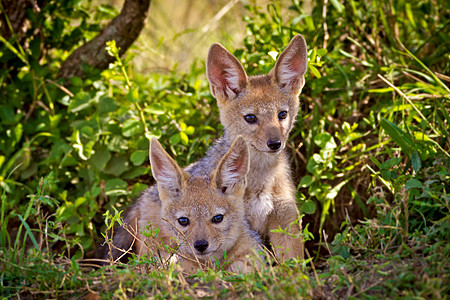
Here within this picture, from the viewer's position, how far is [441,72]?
489 cm

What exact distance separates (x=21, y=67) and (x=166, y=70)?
1.54 meters

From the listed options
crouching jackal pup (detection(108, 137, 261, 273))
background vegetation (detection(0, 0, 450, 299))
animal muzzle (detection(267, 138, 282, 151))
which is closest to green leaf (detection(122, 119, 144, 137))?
background vegetation (detection(0, 0, 450, 299))

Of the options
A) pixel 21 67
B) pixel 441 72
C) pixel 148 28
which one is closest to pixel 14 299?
pixel 21 67

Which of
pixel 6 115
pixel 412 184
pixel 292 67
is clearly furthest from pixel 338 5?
pixel 6 115

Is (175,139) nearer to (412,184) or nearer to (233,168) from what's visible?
(233,168)

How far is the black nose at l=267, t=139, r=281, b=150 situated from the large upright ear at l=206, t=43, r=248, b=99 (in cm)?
60

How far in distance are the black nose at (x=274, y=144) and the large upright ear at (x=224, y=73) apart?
60 cm

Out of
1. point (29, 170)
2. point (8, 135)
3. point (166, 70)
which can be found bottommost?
point (29, 170)

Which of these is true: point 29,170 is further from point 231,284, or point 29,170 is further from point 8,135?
point 231,284

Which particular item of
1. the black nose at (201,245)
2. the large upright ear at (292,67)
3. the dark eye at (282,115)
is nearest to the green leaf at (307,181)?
the dark eye at (282,115)

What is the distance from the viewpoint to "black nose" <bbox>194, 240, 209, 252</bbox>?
10.9 feet

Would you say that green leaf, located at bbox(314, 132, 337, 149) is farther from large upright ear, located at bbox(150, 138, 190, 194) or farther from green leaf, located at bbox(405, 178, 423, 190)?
large upright ear, located at bbox(150, 138, 190, 194)

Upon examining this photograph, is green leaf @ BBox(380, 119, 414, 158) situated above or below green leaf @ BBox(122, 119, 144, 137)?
above

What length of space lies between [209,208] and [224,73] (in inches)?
46.0
